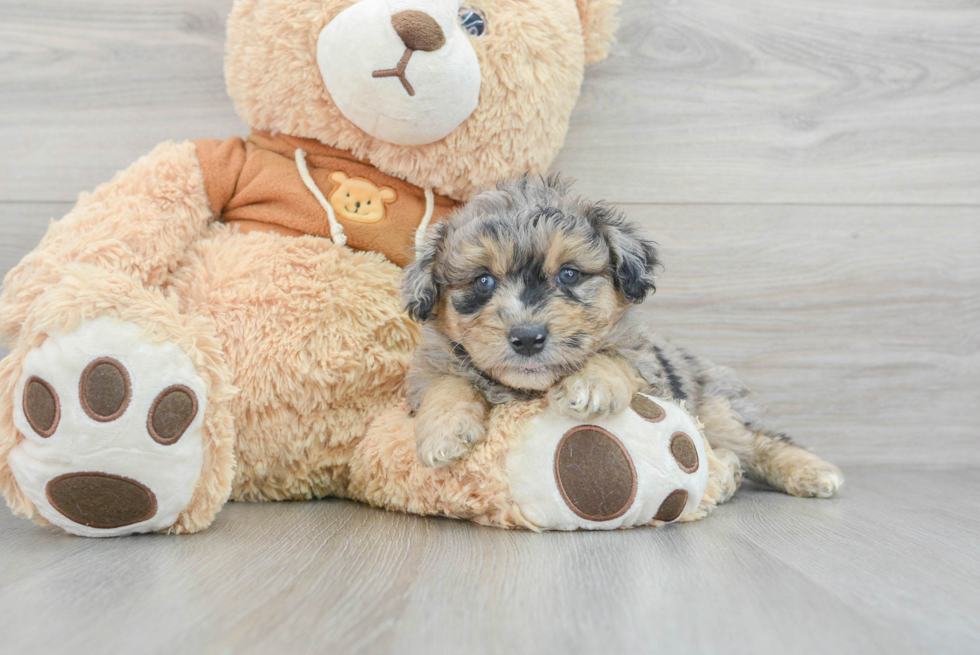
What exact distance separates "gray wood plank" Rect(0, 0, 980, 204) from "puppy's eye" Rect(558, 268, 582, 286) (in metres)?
0.96

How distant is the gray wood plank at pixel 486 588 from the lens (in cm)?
104

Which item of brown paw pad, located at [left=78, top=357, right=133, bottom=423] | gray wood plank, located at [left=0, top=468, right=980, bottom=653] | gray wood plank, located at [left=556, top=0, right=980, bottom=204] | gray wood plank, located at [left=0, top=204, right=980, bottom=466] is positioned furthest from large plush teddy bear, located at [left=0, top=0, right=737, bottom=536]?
gray wood plank, located at [left=0, top=204, right=980, bottom=466]

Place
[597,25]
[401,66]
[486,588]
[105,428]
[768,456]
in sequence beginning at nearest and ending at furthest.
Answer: [486,588] < [105,428] < [401,66] < [597,25] < [768,456]

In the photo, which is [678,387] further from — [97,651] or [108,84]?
[108,84]

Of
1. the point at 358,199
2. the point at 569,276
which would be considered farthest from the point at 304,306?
the point at 569,276

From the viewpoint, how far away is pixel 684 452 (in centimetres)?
165

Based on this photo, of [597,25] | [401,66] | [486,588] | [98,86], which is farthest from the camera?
[98,86]

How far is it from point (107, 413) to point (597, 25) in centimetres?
164

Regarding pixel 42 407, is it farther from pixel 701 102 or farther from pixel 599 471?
pixel 701 102

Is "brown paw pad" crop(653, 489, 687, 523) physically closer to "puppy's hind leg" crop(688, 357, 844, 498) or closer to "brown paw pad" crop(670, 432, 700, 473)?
"brown paw pad" crop(670, 432, 700, 473)

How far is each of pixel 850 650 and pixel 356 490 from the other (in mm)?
1243

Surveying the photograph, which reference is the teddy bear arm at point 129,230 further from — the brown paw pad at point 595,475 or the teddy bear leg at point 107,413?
the brown paw pad at point 595,475

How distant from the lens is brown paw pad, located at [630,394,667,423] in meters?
1.64

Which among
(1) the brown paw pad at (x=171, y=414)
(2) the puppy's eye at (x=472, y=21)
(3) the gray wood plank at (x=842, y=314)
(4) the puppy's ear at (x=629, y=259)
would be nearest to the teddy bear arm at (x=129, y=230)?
(1) the brown paw pad at (x=171, y=414)
